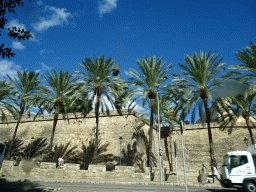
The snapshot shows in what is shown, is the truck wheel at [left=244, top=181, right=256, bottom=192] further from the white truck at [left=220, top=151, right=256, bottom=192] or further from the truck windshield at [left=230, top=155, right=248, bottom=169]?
the truck windshield at [left=230, top=155, right=248, bottom=169]

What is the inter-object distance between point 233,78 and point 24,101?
25517mm

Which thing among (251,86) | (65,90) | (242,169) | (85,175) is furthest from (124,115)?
(242,169)

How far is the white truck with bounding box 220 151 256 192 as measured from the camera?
9.19 meters

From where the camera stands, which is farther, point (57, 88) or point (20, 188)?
point (57, 88)

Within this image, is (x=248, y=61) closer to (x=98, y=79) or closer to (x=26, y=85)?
(x=98, y=79)

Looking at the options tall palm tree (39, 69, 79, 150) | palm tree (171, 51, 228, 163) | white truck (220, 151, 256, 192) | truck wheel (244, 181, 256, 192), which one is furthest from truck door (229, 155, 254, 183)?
tall palm tree (39, 69, 79, 150)

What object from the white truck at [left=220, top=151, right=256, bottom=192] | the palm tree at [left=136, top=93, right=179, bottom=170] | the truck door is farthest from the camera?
the palm tree at [left=136, top=93, right=179, bottom=170]

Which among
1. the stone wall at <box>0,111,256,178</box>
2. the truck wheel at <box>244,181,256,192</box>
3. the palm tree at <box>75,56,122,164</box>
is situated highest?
the palm tree at <box>75,56,122,164</box>

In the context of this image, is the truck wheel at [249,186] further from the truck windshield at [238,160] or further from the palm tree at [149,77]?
the palm tree at [149,77]

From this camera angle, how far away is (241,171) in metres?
9.55

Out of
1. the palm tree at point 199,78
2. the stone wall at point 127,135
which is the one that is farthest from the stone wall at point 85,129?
the palm tree at point 199,78

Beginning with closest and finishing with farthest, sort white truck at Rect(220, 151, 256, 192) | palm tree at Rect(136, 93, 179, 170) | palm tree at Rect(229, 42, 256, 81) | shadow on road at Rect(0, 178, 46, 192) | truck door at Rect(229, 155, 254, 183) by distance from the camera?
shadow on road at Rect(0, 178, 46, 192) < white truck at Rect(220, 151, 256, 192) < truck door at Rect(229, 155, 254, 183) < palm tree at Rect(229, 42, 256, 81) < palm tree at Rect(136, 93, 179, 170)

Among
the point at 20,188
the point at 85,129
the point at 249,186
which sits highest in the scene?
the point at 85,129

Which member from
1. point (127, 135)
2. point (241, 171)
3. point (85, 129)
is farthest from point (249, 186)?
point (85, 129)
